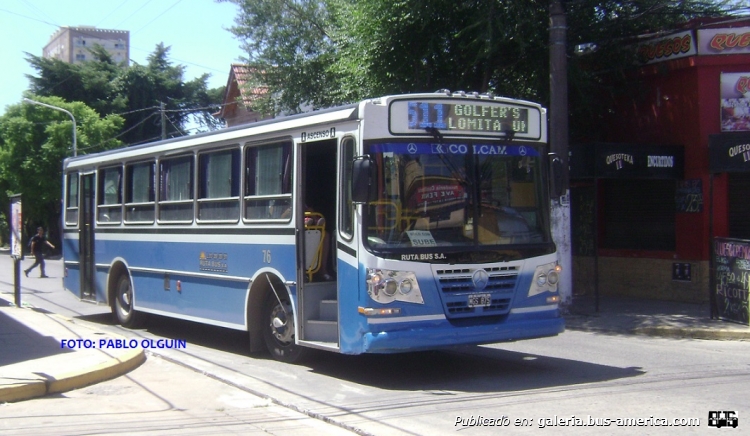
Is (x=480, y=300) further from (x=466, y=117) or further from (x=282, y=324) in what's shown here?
(x=282, y=324)

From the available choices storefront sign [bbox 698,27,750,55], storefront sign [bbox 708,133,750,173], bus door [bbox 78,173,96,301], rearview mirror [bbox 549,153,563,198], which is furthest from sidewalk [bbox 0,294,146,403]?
storefront sign [bbox 698,27,750,55]

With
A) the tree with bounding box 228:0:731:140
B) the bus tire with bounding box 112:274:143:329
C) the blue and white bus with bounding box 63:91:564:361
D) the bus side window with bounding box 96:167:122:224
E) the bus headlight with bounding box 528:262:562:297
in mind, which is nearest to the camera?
the blue and white bus with bounding box 63:91:564:361

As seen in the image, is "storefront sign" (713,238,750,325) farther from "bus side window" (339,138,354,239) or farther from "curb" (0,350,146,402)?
"curb" (0,350,146,402)

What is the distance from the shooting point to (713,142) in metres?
15.3

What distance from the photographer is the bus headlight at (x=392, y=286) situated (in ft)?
27.2

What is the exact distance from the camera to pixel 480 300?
8.72 meters

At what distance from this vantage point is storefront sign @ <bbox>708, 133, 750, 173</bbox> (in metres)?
15.0

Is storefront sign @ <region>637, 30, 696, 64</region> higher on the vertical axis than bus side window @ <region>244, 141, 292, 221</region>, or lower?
higher

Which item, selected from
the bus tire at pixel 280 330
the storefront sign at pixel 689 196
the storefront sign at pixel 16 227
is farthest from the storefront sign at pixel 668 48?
the storefront sign at pixel 16 227

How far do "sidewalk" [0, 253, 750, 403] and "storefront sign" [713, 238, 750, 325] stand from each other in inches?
8.8

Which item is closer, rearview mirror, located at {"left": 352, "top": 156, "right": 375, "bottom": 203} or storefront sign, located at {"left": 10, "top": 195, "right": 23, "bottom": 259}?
rearview mirror, located at {"left": 352, "top": 156, "right": 375, "bottom": 203}

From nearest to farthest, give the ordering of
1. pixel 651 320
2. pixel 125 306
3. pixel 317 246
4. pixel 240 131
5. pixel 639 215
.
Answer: pixel 317 246 → pixel 240 131 → pixel 651 320 → pixel 125 306 → pixel 639 215

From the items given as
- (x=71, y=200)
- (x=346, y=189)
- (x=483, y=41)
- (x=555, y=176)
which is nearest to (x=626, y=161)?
(x=483, y=41)

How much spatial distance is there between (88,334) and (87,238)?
325cm
